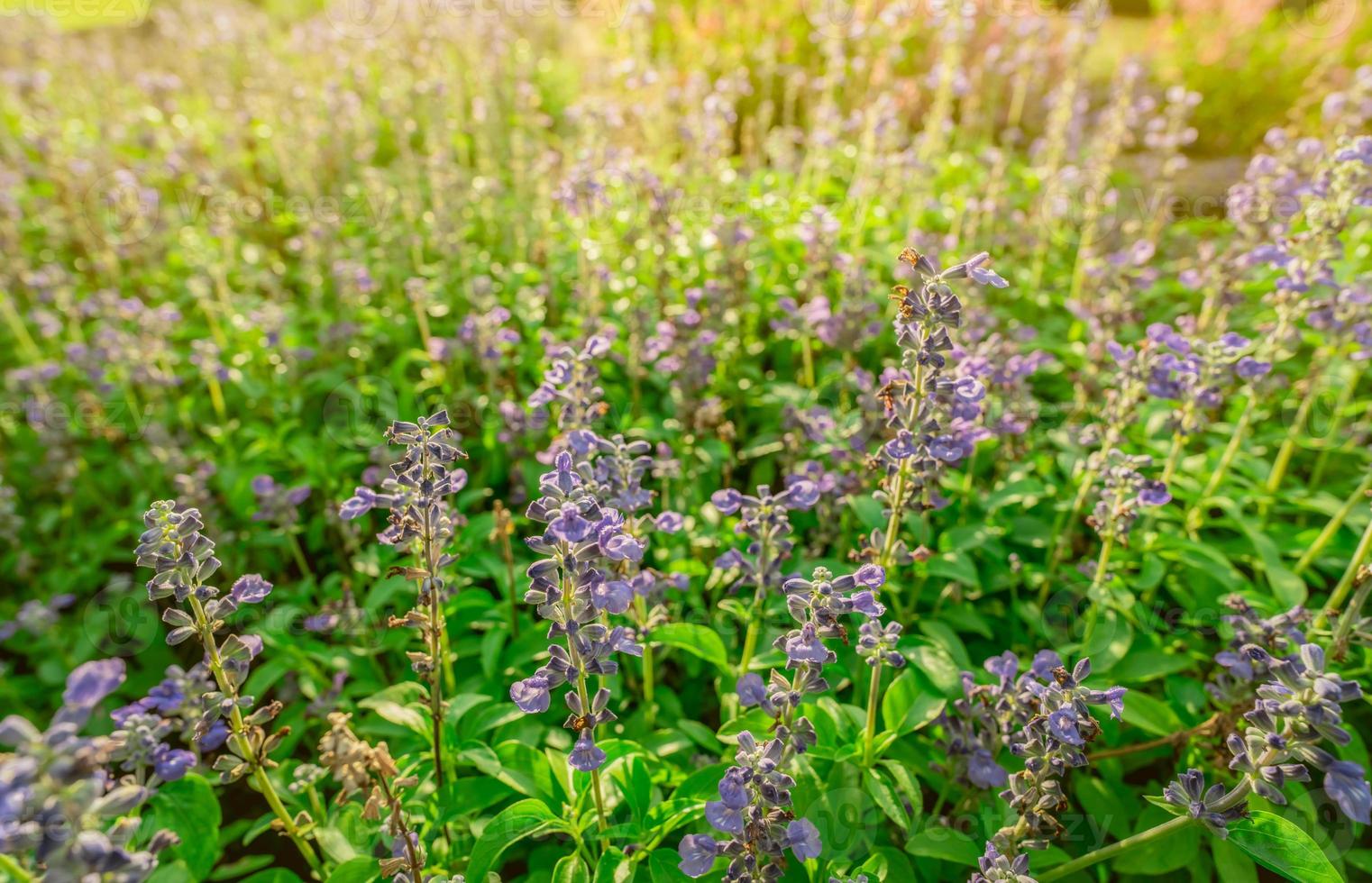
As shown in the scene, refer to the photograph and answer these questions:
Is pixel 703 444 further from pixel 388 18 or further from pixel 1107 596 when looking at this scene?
pixel 388 18

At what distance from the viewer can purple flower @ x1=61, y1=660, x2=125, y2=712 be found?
145cm

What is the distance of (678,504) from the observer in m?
4.05

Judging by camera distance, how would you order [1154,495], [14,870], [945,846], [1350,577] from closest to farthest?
1. [14,870]
2. [945,846]
3. [1154,495]
4. [1350,577]

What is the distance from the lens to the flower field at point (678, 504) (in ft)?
7.68

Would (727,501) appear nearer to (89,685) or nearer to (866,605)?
(866,605)

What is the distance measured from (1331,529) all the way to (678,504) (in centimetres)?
293

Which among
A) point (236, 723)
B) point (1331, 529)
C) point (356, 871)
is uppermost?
point (236, 723)

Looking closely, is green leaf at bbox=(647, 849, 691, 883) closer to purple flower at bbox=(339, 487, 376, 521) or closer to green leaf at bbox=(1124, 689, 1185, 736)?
purple flower at bbox=(339, 487, 376, 521)

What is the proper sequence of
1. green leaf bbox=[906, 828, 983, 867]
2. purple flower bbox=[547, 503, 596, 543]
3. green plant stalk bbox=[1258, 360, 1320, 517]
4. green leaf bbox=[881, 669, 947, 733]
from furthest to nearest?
green plant stalk bbox=[1258, 360, 1320, 517], green leaf bbox=[881, 669, 947, 733], green leaf bbox=[906, 828, 983, 867], purple flower bbox=[547, 503, 596, 543]

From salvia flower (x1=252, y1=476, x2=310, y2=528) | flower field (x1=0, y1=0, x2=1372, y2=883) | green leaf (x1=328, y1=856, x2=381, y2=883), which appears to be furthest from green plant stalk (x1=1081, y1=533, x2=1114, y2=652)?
salvia flower (x1=252, y1=476, x2=310, y2=528)

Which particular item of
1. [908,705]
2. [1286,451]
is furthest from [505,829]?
[1286,451]

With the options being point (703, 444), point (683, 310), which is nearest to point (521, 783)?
point (703, 444)

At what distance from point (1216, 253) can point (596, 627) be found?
630cm

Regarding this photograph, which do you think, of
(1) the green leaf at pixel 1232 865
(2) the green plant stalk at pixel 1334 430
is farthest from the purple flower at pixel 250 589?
(2) the green plant stalk at pixel 1334 430
